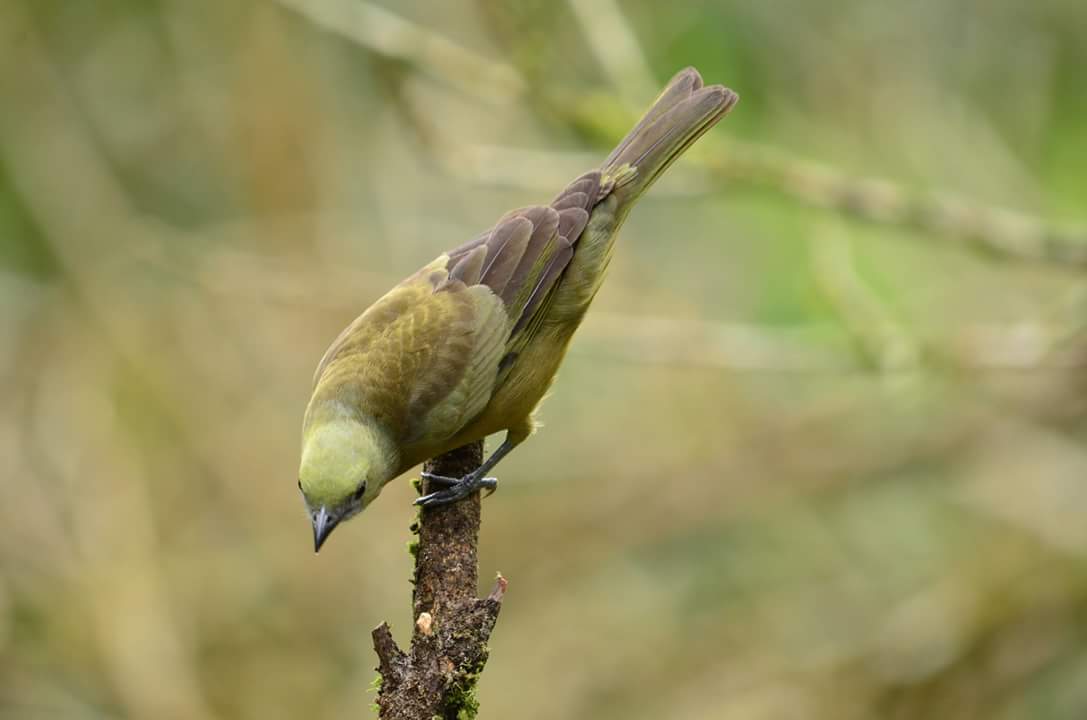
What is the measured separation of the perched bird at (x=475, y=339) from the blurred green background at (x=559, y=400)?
1614 mm

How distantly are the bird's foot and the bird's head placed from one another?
19 centimetres

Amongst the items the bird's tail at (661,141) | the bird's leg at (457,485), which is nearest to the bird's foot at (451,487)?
the bird's leg at (457,485)

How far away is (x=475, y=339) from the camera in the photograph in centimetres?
464

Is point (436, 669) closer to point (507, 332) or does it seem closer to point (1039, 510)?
point (507, 332)

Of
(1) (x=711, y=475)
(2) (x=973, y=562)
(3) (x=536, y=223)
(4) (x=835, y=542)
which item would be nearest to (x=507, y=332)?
(3) (x=536, y=223)

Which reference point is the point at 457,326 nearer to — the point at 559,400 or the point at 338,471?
the point at 338,471

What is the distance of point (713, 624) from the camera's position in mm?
8383

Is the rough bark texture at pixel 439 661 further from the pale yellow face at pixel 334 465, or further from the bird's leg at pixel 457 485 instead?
the pale yellow face at pixel 334 465

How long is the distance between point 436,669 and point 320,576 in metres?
5.15

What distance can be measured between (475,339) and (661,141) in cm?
108

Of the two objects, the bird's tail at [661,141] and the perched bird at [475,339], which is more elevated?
the bird's tail at [661,141]

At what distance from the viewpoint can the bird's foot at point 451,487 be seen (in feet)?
12.0

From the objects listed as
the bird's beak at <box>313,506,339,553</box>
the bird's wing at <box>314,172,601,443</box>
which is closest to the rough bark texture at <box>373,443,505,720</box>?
the bird's beak at <box>313,506,339,553</box>

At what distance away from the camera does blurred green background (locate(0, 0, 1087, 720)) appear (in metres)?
7.58
